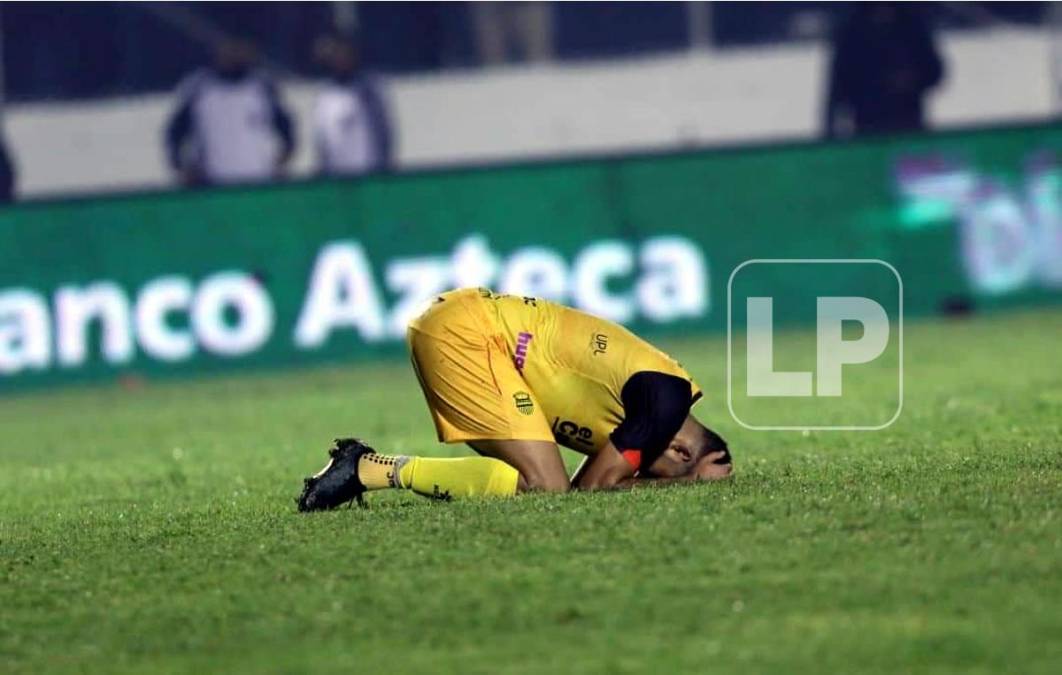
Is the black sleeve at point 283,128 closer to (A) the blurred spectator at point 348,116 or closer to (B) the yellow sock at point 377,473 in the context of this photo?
(A) the blurred spectator at point 348,116

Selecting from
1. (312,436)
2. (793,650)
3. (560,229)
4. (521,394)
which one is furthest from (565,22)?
(793,650)

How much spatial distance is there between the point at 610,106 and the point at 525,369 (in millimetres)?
10966

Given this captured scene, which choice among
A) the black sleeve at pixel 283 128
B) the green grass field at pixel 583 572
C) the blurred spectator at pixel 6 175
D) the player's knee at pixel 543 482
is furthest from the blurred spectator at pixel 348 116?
the player's knee at pixel 543 482

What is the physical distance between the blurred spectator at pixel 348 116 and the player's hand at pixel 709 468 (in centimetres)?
1075

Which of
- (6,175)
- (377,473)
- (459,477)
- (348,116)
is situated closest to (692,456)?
(459,477)

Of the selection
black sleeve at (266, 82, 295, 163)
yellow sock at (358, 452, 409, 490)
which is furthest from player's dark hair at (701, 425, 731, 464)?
black sleeve at (266, 82, 295, 163)

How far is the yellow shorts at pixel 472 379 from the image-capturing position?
331 inches

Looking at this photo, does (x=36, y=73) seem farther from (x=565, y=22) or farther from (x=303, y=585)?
(x=303, y=585)

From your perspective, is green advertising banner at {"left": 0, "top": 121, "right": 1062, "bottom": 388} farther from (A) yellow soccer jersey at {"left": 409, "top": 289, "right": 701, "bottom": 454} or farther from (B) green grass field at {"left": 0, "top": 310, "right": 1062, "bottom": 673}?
(A) yellow soccer jersey at {"left": 409, "top": 289, "right": 701, "bottom": 454}

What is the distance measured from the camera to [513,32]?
752 inches

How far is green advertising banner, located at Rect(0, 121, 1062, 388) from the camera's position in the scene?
16844 millimetres

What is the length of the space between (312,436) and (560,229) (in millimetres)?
5242

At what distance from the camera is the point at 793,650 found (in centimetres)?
541

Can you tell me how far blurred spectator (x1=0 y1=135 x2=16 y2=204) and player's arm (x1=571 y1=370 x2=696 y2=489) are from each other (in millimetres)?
10378
